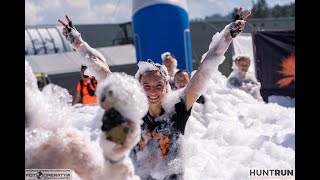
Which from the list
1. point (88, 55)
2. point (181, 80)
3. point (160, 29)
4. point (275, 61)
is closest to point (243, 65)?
point (160, 29)

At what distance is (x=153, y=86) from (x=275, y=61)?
166 inches

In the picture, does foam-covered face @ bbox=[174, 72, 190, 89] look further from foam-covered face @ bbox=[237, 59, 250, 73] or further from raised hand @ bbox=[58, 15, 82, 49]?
raised hand @ bbox=[58, 15, 82, 49]

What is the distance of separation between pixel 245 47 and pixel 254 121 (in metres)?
2.50

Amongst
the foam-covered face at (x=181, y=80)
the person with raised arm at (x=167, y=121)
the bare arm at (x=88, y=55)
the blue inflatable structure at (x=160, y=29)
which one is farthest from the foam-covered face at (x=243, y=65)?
the bare arm at (x=88, y=55)

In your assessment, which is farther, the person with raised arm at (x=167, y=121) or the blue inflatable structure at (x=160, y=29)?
the blue inflatable structure at (x=160, y=29)

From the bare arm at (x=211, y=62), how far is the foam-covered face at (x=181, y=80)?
3.98 ft

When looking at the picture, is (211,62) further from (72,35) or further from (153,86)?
(72,35)

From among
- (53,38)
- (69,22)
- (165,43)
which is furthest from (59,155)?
(53,38)

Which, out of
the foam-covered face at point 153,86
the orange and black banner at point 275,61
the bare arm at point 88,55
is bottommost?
the orange and black banner at point 275,61

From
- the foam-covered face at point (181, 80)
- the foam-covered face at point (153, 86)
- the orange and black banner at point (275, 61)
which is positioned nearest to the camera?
the foam-covered face at point (153, 86)

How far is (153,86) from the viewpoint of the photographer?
185 centimetres

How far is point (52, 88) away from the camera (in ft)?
4.14

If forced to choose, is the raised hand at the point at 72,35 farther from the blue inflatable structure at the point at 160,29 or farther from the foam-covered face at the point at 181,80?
the blue inflatable structure at the point at 160,29

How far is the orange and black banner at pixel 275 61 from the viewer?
5594 mm
